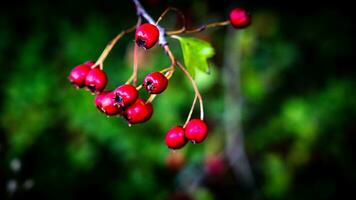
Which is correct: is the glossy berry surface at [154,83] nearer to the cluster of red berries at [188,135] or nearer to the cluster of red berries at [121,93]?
the cluster of red berries at [121,93]

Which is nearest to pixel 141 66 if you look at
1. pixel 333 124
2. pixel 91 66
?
pixel 91 66

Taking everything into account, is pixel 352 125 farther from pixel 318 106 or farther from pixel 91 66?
pixel 91 66

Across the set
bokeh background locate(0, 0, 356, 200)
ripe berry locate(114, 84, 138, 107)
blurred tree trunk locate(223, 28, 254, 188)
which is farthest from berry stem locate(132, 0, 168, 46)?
blurred tree trunk locate(223, 28, 254, 188)

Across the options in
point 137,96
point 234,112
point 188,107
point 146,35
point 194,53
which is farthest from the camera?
point 188,107

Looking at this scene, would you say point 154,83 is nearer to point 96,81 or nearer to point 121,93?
point 121,93

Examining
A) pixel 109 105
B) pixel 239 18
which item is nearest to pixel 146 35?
pixel 109 105

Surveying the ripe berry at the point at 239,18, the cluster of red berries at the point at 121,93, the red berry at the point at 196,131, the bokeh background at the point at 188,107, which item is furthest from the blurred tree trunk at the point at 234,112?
the cluster of red berries at the point at 121,93
